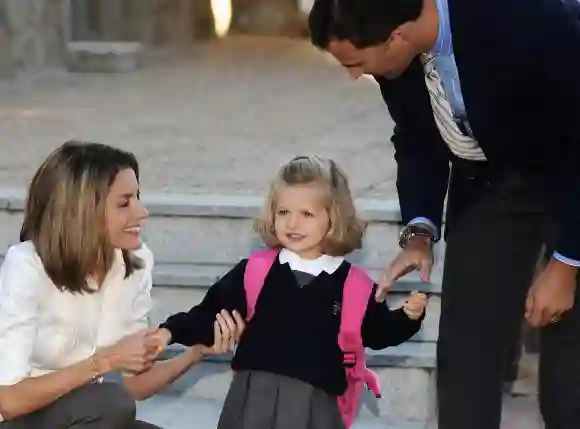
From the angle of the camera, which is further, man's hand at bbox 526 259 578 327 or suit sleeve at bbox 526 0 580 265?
man's hand at bbox 526 259 578 327

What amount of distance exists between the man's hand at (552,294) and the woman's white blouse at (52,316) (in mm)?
851

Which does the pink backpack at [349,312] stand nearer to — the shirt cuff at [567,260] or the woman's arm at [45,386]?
the woman's arm at [45,386]

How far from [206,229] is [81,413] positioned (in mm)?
1150

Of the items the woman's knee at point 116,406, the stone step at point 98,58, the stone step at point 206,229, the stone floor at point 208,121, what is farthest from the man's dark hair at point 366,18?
the stone step at point 98,58

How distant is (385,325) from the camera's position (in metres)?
2.28

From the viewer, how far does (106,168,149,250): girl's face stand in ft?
7.26

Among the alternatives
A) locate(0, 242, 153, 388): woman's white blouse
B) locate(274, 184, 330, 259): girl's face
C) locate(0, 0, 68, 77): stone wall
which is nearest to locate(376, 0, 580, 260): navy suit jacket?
locate(274, 184, 330, 259): girl's face

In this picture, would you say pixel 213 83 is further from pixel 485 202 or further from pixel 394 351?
pixel 485 202

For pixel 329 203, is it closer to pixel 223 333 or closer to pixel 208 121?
pixel 223 333

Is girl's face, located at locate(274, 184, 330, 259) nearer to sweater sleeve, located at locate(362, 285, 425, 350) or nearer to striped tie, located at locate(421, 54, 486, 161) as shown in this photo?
sweater sleeve, located at locate(362, 285, 425, 350)

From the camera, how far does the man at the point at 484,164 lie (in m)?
1.82

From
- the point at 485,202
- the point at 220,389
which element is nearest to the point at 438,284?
the point at 220,389

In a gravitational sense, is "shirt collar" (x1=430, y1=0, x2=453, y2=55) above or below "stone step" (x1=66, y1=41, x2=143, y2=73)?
above

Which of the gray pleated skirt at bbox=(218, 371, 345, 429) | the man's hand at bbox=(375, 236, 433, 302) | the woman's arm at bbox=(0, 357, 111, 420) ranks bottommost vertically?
the gray pleated skirt at bbox=(218, 371, 345, 429)
